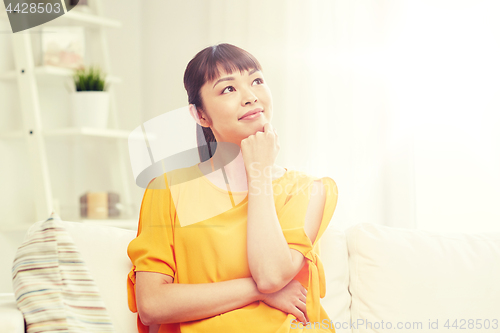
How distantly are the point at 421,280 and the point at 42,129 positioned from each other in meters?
1.25

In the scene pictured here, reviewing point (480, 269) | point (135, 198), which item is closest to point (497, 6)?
point (480, 269)

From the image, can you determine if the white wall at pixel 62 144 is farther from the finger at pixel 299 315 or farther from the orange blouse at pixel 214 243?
the finger at pixel 299 315

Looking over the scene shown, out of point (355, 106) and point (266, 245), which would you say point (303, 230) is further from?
point (355, 106)

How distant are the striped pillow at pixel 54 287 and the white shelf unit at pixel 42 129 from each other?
0.63 m

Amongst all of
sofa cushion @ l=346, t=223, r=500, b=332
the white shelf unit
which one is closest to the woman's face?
sofa cushion @ l=346, t=223, r=500, b=332

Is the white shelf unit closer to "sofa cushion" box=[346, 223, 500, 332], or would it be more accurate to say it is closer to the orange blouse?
the orange blouse

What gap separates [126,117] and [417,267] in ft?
3.57

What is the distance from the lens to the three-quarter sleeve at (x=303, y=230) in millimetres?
878

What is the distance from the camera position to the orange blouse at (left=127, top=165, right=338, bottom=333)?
85cm

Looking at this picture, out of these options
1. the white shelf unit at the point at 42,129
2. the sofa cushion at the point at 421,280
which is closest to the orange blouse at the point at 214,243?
the sofa cushion at the point at 421,280

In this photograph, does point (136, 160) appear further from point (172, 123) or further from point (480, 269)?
point (480, 269)

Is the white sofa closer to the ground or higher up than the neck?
closer to the ground

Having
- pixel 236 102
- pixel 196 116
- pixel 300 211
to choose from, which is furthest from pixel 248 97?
pixel 300 211

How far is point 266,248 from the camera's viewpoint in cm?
83
